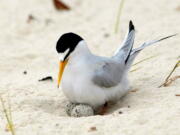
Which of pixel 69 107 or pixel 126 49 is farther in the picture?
pixel 126 49

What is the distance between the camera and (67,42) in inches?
161

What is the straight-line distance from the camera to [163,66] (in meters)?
4.91

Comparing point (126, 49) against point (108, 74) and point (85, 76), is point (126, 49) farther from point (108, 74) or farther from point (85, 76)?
point (85, 76)

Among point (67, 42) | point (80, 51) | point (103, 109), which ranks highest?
point (67, 42)

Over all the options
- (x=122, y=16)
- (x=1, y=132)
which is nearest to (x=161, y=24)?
(x=122, y=16)

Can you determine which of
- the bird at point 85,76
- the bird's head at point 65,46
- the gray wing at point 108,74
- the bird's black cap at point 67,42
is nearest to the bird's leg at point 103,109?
the bird at point 85,76

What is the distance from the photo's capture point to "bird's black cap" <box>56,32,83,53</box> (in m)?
4.03

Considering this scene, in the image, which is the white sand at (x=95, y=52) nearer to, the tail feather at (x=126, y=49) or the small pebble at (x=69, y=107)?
the small pebble at (x=69, y=107)

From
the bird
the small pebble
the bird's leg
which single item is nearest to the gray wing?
the bird

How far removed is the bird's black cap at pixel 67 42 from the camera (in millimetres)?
4031

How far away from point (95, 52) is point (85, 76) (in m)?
1.78

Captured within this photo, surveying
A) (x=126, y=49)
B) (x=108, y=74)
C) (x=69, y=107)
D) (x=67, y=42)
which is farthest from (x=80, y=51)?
(x=126, y=49)

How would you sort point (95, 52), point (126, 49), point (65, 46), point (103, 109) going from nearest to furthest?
point (65, 46) < point (103, 109) < point (126, 49) < point (95, 52)

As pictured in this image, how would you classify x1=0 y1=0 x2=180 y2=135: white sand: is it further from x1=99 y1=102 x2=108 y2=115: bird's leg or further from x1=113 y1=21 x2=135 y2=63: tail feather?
x1=113 y1=21 x2=135 y2=63: tail feather
